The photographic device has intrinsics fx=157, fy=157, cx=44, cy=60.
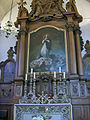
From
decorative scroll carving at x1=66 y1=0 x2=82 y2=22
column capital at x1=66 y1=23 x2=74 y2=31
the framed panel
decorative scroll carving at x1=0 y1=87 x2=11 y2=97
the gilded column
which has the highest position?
decorative scroll carving at x1=66 y1=0 x2=82 y2=22

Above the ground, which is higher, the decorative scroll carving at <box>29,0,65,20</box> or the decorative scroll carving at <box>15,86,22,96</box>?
the decorative scroll carving at <box>29,0,65,20</box>

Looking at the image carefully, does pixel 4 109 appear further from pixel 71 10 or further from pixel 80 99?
pixel 71 10

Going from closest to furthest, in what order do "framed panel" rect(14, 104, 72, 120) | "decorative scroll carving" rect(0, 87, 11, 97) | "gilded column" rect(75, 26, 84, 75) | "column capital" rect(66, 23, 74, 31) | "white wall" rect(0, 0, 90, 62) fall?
"framed panel" rect(14, 104, 72, 120)
"gilded column" rect(75, 26, 84, 75)
"decorative scroll carving" rect(0, 87, 11, 97)
"column capital" rect(66, 23, 74, 31)
"white wall" rect(0, 0, 90, 62)

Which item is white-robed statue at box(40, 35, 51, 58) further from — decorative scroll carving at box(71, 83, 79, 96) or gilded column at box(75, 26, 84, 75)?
decorative scroll carving at box(71, 83, 79, 96)

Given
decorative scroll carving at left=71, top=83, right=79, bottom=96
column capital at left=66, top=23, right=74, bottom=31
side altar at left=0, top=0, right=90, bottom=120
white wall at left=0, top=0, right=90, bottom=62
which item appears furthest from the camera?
white wall at left=0, top=0, right=90, bottom=62

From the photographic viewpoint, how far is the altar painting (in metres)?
6.42

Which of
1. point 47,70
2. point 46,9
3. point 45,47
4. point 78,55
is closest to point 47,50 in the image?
point 45,47

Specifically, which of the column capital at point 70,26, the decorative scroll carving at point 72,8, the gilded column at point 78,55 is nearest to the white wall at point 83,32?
the decorative scroll carving at point 72,8

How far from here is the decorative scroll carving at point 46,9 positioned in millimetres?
7488

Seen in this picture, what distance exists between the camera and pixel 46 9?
774 centimetres

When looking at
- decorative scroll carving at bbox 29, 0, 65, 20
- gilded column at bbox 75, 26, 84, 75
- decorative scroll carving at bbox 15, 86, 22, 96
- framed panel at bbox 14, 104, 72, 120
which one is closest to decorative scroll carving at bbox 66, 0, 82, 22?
decorative scroll carving at bbox 29, 0, 65, 20

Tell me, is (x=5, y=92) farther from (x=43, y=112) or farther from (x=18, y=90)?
(x=43, y=112)

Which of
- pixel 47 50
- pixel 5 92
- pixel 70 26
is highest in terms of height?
pixel 70 26

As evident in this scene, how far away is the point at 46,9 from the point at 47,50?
2295 mm
